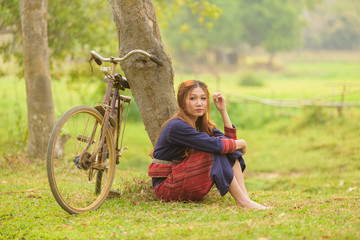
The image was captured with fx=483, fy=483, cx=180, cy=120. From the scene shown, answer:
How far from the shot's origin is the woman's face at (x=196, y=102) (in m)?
4.11

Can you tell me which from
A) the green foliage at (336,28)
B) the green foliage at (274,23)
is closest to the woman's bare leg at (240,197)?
the green foliage at (274,23)

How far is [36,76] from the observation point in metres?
6.89

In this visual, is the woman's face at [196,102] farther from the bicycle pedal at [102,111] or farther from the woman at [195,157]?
the bicycle pedal at [102,111]

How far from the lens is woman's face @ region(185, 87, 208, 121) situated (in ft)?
13.5

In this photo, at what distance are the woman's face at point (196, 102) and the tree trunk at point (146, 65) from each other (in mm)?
541

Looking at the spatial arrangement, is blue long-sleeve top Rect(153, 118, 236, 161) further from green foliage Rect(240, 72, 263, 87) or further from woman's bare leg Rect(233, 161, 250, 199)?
green foliage Rect(240, 72, 263, 87)

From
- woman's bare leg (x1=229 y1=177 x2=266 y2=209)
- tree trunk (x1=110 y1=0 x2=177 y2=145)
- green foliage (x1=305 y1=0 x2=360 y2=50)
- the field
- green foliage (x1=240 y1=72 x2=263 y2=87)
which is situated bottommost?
the field

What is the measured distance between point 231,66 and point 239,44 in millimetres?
3397

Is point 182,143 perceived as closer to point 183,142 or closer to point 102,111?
point 183,142

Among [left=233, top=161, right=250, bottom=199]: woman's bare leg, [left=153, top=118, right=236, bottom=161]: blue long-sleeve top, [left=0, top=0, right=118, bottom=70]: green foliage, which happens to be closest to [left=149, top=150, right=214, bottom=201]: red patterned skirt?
[left=153, top=118, right=236, bottom=161]: blue long-sleeve top

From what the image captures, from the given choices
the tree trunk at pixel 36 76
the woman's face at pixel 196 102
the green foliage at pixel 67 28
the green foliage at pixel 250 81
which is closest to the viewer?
the woman's face at pixel 196 102

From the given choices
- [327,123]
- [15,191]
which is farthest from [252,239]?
[327,123]

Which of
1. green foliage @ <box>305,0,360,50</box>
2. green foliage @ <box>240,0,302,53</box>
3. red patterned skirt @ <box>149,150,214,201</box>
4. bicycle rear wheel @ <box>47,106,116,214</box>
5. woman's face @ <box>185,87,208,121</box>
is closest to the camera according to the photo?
bicycle rear wheel @ <box>47,106,116,214</box>

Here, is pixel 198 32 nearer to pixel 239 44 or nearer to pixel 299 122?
pixel 239 44
